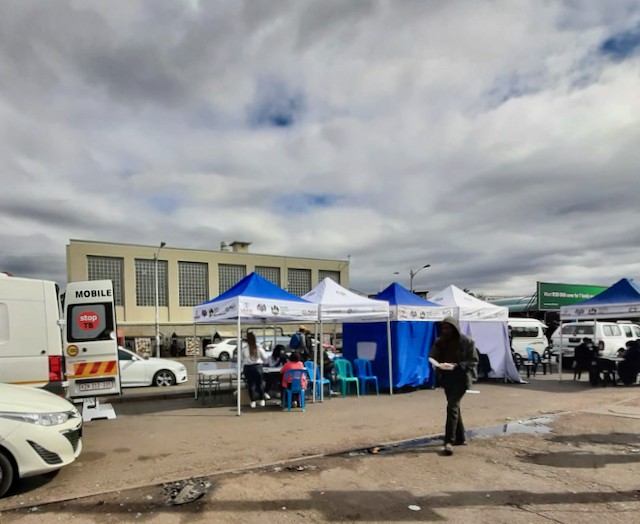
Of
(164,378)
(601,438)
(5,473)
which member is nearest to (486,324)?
(601,438)

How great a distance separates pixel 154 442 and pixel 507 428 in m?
5.47

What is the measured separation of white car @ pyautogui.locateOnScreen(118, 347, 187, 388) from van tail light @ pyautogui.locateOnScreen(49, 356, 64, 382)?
636 cm

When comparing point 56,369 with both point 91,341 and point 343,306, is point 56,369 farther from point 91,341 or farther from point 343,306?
point 343,306

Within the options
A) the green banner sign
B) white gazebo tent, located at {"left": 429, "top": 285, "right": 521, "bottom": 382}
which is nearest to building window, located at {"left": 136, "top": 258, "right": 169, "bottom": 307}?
the green banner sign

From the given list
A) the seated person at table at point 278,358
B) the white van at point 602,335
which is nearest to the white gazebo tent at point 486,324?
the seated person at table at point 278,358

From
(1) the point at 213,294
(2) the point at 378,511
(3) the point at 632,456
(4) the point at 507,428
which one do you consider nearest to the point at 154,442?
(2) the point at 378,511

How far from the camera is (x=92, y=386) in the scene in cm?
930

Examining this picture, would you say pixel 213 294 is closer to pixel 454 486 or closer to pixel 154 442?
pixel 154 442

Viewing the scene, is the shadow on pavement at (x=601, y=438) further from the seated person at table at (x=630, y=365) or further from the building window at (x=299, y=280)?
the building window at (x=299, y=280)

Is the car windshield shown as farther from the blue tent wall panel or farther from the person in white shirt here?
the person in white shirt

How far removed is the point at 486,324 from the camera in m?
15.0

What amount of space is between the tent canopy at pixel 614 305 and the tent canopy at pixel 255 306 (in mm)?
7872

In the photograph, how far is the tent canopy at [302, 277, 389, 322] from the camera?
11.2m

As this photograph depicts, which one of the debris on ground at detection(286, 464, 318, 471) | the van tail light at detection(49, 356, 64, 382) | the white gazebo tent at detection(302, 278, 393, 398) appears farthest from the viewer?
the white gazebo tent at detection(302, 278, 393, 398)
